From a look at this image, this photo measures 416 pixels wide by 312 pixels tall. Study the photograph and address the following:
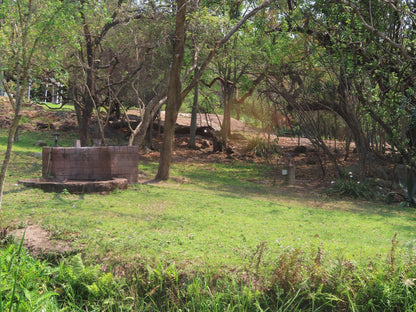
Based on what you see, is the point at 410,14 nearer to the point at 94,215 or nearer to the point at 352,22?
the point at 352,22

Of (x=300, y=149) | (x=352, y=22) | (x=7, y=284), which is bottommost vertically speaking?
(x=7, y=284)

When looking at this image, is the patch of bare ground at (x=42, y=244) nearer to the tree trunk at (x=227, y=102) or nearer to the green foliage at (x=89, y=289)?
the green foliage at (x=89, y=289)

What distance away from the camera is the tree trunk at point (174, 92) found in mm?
11672

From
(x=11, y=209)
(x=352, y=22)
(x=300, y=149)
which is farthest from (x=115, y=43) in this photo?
(x=300, y=149)

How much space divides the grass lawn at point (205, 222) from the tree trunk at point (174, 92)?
1.02 m

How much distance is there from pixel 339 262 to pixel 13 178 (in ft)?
29.1

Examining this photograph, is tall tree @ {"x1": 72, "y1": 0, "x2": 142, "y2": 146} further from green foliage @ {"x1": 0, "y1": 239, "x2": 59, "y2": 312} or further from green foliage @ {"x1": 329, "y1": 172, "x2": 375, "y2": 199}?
green foliage @ {"x1": 0, "y1": 239, "x2": 59, "y2": 312}

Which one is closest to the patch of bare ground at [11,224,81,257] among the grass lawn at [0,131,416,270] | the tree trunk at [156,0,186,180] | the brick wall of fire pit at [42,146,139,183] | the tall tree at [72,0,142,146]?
the grass lawn at [0,131,416,270]

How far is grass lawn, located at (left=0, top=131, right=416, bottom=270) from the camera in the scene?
541 cm

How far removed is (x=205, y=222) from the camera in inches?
279

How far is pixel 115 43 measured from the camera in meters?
14.5

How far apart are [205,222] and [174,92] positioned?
19.8 feet

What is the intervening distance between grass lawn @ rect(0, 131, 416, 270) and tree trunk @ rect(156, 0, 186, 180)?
1.02 metres

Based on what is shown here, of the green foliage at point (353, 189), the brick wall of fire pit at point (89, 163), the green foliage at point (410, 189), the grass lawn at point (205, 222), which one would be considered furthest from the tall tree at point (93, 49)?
the green foliage at point (410, 189)
